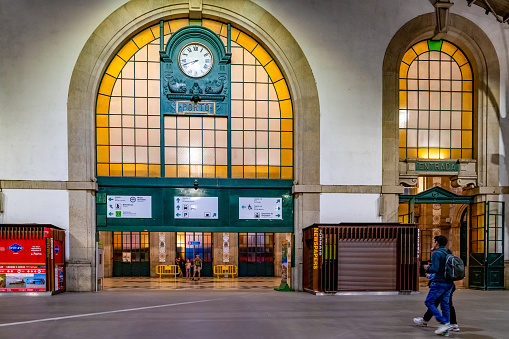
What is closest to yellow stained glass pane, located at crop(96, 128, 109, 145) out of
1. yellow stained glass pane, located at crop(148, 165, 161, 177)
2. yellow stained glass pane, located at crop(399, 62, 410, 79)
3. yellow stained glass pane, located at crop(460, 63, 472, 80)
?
yellow stained glass pane, located at crop(148, 165, 161, 177)

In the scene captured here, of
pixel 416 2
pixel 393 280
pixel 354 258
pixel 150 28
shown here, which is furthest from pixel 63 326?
pixel 416 2

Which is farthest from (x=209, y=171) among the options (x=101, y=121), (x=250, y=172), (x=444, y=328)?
(x=444, y=328)

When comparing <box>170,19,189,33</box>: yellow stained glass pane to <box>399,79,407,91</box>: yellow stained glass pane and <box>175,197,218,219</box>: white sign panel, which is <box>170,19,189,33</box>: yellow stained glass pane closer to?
<box>175,197,218,219</box>: white sign panel

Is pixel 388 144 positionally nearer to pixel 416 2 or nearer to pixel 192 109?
pixel 416 2

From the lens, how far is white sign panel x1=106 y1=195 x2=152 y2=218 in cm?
2022

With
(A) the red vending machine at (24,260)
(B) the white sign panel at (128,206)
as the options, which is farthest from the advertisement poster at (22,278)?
(B) the white sign panel at (128,206)

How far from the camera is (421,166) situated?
21.2m

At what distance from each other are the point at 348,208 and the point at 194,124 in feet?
24.3

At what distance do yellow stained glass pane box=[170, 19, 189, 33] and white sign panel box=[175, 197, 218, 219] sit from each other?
7.25 metres

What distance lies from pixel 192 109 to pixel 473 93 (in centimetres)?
1253

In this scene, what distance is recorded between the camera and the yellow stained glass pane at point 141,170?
20562mm

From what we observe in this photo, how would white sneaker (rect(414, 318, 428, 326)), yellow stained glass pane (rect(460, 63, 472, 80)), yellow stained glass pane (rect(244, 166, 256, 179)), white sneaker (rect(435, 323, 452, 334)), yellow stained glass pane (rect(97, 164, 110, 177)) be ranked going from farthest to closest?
yellow stained glass pane (rect(460, 63, 472, 80)) → yellow stained glass pane (rect(244, 166, 256, 179)) → yellow stained glass pane (rect(97, 164, 110, 177)) → white sneaker (rect(414, 318, 428, 326)) → white sneaker (rect(435, 323, 452, 334))

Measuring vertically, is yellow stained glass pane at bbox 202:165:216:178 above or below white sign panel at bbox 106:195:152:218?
above

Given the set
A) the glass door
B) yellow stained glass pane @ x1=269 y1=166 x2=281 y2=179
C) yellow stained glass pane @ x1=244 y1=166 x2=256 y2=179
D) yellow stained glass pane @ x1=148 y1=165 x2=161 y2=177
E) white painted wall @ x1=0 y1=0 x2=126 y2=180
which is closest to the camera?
white painted wall @ x1=0 y1=0 x2=126 y2=180
